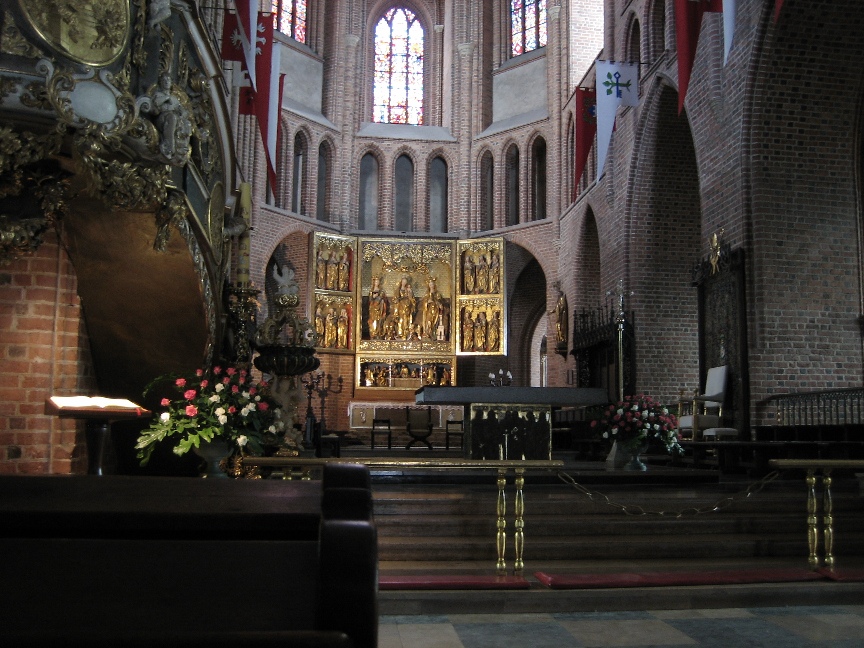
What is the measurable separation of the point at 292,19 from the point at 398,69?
402 cm

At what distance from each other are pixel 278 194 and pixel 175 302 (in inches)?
688

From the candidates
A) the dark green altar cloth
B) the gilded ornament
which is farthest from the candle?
the gilded ornament

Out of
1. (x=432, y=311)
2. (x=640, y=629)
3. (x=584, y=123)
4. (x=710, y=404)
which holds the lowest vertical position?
(x=640, y=629)

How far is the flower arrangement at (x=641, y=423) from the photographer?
10.4m

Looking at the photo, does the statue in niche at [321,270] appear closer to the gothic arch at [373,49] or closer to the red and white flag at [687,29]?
the gothic arch at [373,49]

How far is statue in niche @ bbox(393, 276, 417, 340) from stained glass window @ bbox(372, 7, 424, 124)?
23.2 feet

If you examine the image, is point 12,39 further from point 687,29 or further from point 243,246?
point 687,29

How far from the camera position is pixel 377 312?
960 inches

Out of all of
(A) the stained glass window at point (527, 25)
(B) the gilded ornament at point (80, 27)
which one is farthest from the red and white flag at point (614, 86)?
(B) the gilded ornament at point (80, 27)

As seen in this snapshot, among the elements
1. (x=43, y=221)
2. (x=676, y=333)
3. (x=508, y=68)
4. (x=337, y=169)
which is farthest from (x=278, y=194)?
(x=43, y=221)

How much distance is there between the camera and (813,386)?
39.7ft

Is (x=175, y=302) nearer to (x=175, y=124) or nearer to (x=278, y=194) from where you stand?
(x=175, y=124)

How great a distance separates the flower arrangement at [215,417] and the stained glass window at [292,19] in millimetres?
21113

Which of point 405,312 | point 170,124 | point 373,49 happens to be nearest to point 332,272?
point 405,312
